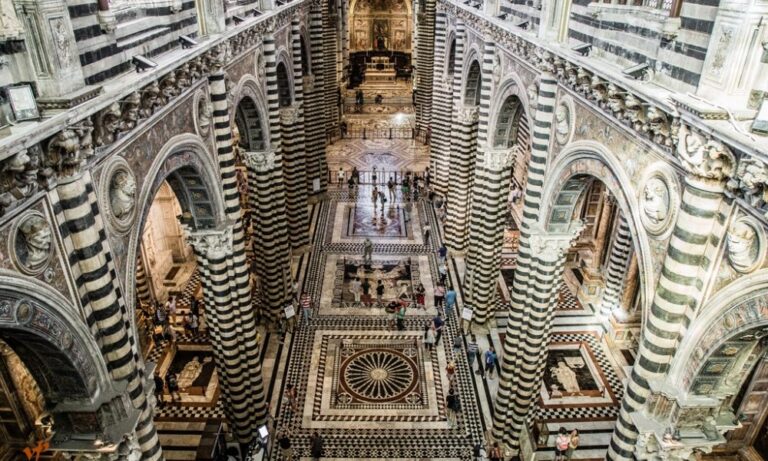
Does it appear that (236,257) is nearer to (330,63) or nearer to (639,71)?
(639,71)

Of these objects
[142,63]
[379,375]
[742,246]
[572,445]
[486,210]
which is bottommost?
[379,375]

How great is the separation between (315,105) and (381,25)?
24.9 m

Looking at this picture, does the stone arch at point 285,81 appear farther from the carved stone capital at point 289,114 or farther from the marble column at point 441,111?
the marble column at point 441,111

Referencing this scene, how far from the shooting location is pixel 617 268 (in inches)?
651

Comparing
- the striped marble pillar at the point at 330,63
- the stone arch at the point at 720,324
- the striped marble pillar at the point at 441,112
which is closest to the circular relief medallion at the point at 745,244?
the stone arch at the point at 720,324

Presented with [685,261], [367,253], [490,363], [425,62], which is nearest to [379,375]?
[490,363]

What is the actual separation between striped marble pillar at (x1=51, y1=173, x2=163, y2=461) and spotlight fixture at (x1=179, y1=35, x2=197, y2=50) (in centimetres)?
409

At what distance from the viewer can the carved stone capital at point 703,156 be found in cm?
551

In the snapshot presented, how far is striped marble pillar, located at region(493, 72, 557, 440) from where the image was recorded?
10.9 m

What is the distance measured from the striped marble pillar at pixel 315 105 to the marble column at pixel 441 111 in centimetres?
508

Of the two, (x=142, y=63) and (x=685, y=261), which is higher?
(x=142, y=63)

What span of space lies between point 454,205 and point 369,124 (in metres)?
16.4

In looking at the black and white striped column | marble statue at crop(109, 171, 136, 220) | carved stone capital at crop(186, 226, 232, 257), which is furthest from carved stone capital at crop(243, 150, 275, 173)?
marble statue at crop(109, 171, 136, 220)

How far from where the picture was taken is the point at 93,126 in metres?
6.04
